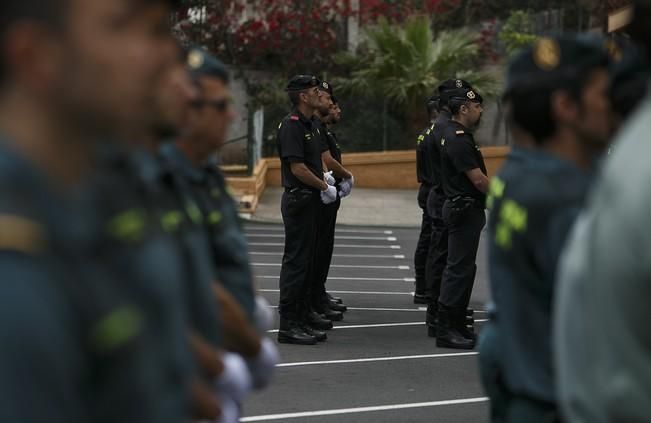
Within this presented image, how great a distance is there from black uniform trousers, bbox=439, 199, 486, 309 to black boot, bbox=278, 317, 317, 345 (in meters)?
1.10

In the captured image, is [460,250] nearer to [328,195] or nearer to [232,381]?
[328,195]

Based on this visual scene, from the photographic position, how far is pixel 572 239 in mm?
2809

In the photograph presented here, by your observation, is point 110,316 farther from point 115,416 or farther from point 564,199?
point 564,199

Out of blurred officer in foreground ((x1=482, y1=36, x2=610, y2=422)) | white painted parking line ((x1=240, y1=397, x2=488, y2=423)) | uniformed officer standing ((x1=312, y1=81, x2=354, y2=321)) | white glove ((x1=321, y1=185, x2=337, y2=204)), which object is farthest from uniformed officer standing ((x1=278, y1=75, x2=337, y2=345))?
blurred officer in foreground ((x1=482, y1=36, x2=610, y2=422))

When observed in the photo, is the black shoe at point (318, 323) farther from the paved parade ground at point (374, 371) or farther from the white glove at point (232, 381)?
the white glove at point (232, 381)

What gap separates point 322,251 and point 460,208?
6.50 ft

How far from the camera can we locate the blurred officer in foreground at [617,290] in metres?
2.10

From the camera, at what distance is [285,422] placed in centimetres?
745

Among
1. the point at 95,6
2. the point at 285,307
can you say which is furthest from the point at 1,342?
the point at 285,307

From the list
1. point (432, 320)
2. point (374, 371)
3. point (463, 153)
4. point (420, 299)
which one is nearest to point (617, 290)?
point (374, 371)

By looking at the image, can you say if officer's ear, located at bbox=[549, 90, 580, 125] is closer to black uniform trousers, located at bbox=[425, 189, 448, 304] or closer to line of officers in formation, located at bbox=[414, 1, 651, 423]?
line of officers in formation, located at bbox=[414, 1, 651, 423]

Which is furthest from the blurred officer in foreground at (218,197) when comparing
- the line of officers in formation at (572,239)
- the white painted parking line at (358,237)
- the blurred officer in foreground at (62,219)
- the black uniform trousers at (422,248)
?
the white painted parking line at (358,237)

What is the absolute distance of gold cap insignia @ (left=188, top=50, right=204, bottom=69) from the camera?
13.8ft

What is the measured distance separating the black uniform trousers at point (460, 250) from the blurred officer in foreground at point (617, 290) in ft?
24.8
